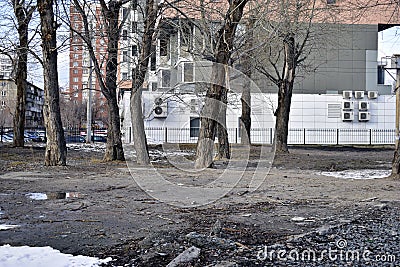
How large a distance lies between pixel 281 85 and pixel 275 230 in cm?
2026

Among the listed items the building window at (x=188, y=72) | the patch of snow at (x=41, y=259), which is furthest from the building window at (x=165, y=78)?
the patch of snow at (x=41, y=259)

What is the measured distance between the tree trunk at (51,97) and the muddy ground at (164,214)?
238 centimetres

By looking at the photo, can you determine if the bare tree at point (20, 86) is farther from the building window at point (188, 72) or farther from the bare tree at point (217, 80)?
the bare tree at point (217, 80)

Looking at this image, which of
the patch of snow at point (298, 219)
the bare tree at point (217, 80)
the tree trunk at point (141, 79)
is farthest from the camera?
the tree trunk at point (141, 79)

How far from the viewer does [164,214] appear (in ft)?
28.1

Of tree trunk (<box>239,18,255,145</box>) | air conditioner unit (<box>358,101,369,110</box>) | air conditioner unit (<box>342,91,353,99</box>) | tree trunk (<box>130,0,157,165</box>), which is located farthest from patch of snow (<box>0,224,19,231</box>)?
air conditioner unit (<box>358,101,369,110</box>)

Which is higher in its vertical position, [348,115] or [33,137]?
[348,115]

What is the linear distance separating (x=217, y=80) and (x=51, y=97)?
210 inches

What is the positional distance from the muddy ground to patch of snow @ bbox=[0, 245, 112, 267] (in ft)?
0.66

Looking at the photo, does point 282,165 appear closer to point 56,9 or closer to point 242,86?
point 242,86

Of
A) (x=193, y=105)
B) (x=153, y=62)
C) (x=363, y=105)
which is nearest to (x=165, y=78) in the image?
(x=193, y=105)

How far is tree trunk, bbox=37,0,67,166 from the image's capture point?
55.6 feet

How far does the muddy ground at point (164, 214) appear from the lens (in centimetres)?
595

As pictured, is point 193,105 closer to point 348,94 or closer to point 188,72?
point 188,72
